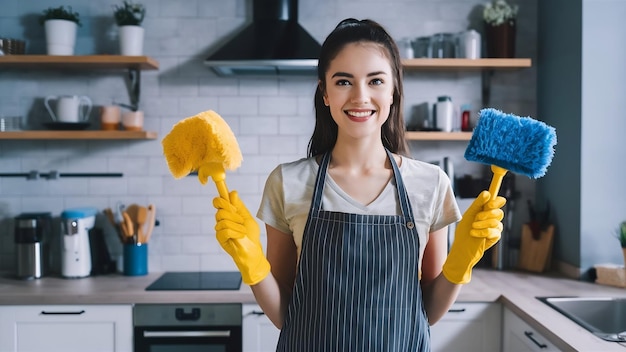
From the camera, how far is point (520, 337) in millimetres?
2154

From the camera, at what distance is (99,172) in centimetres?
287

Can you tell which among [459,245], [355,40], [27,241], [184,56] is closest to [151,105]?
[184,56]

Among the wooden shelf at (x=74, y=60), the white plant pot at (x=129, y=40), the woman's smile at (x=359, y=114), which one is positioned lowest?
the woman's smile at (x=359, y=114)

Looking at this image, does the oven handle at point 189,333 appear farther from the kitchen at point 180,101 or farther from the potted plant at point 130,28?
the potted plant at point 130,28

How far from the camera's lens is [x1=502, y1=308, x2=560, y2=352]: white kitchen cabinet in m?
1.95

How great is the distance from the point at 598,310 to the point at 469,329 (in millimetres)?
482

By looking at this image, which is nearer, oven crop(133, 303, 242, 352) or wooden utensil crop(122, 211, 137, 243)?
oven crop(133, 303, 242, 352)

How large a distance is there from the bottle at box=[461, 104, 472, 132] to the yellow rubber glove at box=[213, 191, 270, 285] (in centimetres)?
183

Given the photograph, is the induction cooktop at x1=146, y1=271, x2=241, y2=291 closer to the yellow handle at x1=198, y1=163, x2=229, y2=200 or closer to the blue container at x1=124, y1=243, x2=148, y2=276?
the blue container at x1=124, y1=243, x2=148, y2=276

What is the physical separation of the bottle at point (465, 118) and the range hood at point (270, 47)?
74 centimetres

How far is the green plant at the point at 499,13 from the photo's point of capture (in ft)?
9.12

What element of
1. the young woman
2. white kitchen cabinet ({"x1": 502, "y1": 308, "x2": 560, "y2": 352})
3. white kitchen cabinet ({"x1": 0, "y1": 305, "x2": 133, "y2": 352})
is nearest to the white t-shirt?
the young woman

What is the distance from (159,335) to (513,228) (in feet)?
5.76

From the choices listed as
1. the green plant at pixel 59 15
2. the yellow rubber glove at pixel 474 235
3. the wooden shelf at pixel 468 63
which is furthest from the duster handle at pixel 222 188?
the green plant at pixel 59 15
